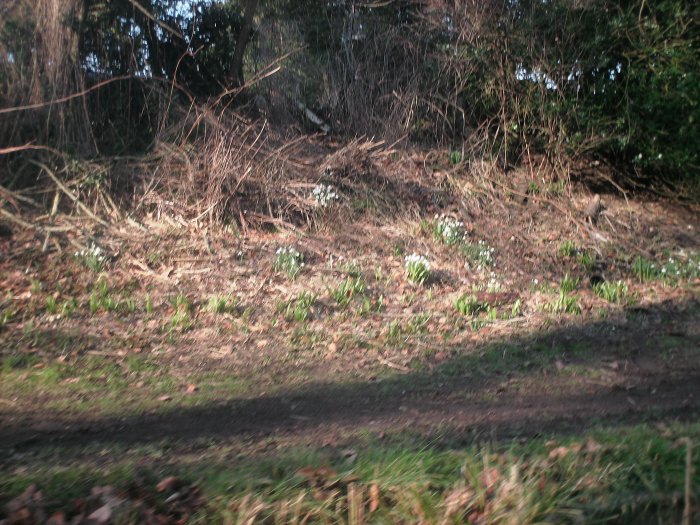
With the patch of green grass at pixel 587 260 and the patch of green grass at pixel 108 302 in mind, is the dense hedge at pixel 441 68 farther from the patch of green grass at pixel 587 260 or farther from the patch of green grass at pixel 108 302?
the patch of green grass at pixel 108 302

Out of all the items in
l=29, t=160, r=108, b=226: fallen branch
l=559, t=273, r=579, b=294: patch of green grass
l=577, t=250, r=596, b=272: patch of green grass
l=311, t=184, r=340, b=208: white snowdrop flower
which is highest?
l=29, t=160, r=108, b=226: fallen branch

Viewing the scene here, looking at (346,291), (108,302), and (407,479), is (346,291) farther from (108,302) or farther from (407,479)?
(407,479)

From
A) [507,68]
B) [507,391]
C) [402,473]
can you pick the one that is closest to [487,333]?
[507,391]

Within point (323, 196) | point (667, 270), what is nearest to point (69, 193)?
point (323, 196)

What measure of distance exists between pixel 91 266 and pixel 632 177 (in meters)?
10.4

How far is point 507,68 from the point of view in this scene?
13.6 meters

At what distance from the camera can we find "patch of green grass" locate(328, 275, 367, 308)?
911cm

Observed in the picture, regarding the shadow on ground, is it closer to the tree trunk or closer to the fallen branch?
the fallen branch

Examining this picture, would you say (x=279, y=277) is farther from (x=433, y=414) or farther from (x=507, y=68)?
(x=507, y=68)

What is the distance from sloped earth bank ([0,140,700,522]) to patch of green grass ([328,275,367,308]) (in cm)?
3

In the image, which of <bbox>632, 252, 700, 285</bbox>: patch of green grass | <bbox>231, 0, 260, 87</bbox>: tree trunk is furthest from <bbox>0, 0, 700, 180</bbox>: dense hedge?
<bbox>632, 252, 700, 285</bbox>: patch of green grass

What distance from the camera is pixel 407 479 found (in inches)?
169

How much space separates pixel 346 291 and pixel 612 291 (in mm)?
3504

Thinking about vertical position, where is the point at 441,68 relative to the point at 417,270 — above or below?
above
